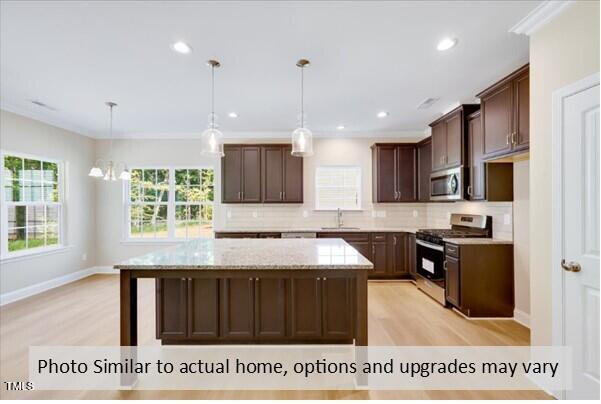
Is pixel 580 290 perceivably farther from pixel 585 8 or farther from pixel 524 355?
pixel 585 8

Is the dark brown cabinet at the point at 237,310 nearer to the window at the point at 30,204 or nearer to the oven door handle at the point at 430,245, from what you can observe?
the oven door handle at the point at 430,245

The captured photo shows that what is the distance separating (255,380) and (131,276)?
1176 millimetres

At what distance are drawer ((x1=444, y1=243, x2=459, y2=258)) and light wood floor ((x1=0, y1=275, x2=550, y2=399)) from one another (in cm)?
71

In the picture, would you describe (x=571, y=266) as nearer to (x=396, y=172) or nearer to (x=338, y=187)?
(x=396, y=172)

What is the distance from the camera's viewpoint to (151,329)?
3.12m

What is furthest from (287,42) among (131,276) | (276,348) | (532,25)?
(276,348)

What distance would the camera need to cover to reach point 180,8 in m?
2.06

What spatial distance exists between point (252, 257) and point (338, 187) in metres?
3.62

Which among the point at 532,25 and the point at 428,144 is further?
the point at 428,144

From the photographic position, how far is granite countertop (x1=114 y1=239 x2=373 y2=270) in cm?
205

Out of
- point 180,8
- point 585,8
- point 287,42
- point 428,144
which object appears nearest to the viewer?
point 585,8

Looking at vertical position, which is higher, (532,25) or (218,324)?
(532,25)

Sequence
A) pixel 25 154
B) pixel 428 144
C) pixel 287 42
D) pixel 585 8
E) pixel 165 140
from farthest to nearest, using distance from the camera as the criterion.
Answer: pixel 165 140 < pixel 428 144 < pixel 25 154 < pixel 287 42 < pixel 585 8

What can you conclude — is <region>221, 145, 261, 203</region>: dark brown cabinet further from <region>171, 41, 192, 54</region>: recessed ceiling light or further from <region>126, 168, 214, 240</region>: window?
<region>171, 41, 192, 54</region>: recessed ceiling light
